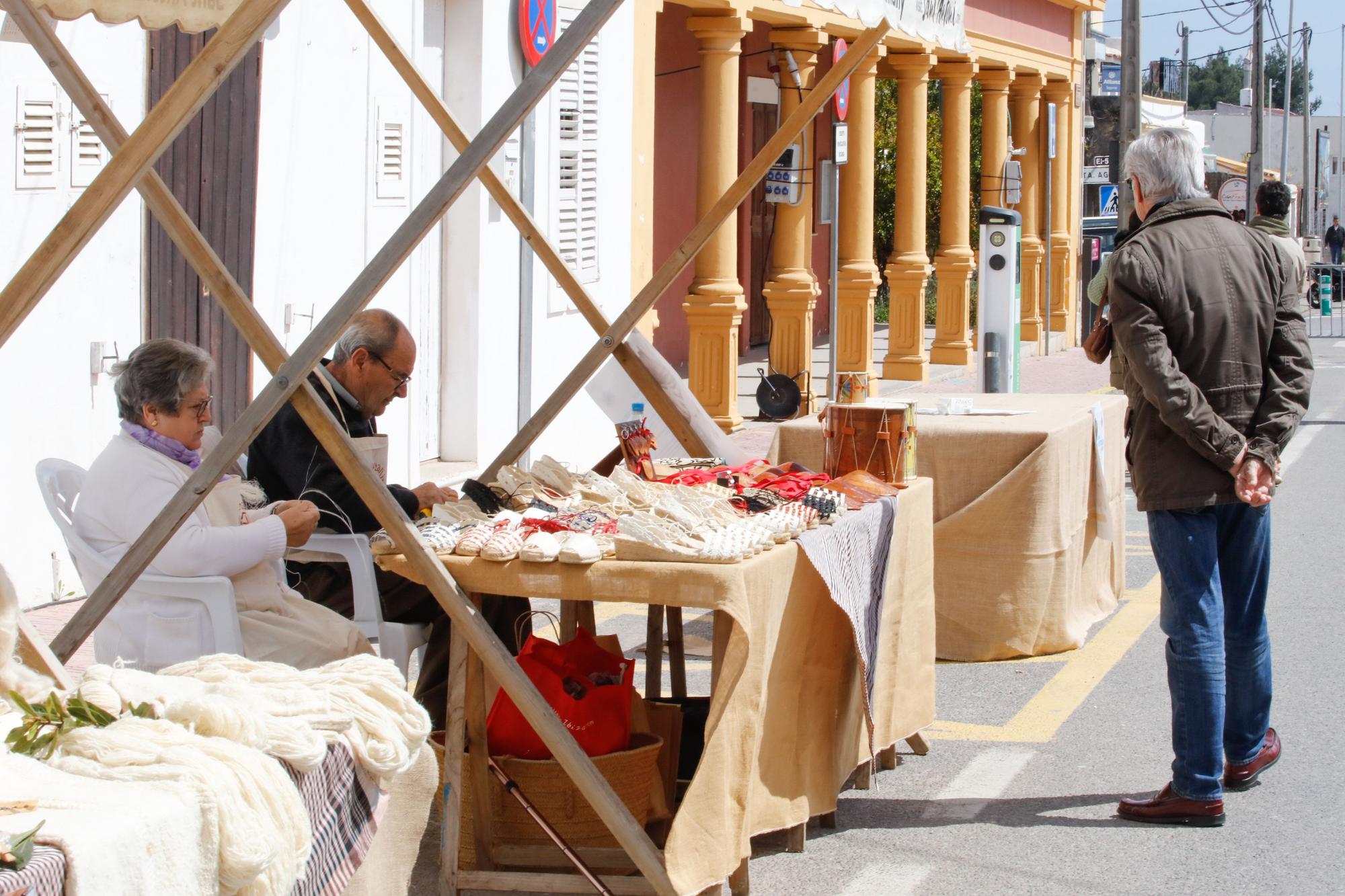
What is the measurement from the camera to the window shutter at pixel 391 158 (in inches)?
364

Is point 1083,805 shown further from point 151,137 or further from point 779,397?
point 779,397

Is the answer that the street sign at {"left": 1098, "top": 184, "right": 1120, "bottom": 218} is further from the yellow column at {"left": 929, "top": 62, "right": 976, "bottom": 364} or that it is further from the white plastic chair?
the white plastic chair

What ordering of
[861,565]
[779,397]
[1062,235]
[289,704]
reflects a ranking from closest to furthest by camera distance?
[289,704]
[861,565]
[779,397]
[1062,235]

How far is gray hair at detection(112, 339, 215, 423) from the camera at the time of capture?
13.8ft

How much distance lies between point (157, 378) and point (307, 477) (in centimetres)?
69

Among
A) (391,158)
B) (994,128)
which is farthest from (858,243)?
(391,158)

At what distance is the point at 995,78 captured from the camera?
20.4m

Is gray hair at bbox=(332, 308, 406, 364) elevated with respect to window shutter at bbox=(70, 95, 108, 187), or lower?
lower

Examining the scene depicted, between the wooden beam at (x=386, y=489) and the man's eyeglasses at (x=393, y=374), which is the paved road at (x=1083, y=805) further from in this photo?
the man's eyeglasses at (x=393, y=374)

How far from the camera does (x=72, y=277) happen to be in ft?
23.5

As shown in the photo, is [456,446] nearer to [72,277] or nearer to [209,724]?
[72,277]

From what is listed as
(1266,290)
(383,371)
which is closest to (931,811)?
(1266,290)

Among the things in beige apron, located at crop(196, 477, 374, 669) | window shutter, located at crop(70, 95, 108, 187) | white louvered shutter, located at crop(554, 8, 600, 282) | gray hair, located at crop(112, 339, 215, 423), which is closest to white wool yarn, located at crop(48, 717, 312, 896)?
beige apron, located at crop(196, 477, 374, 669)

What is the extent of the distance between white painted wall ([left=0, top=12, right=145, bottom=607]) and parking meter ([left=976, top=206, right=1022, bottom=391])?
23.5ft
